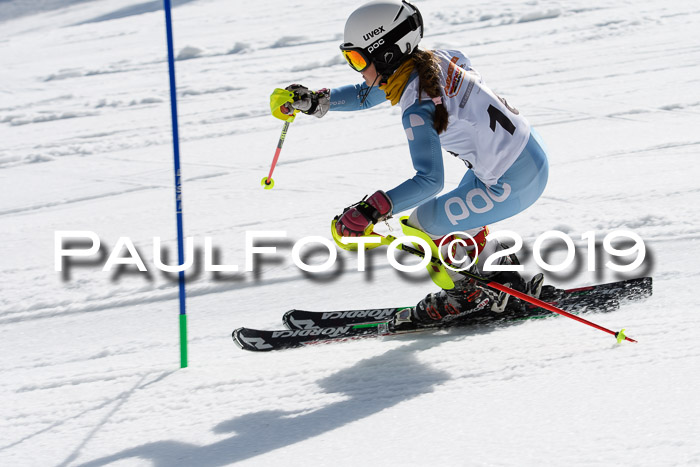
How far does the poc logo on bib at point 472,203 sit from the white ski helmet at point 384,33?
0.65m

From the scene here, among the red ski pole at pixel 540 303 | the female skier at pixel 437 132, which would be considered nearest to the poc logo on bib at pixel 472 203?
the female skier at pixel 437 132

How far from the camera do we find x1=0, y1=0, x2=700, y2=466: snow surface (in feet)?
8.96

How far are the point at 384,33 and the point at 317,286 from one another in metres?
1.82

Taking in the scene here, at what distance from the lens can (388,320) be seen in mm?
3619

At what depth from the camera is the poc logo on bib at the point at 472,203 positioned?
3.17 meters

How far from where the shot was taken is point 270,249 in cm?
486

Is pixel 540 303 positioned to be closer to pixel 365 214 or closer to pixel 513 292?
pixel 513 292

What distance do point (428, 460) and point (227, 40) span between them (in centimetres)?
1088

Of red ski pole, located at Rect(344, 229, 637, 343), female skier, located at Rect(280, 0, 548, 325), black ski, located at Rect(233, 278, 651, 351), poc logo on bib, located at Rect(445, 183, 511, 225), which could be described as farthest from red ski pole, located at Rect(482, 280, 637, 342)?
poc logo on bib, located at Rect(445, 183, 511, 225)

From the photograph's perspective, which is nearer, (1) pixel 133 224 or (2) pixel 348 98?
(2) pixel 348 98

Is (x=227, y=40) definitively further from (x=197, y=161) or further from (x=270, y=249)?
(x=270, y=249)

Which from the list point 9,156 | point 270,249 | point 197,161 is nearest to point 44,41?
point 9,156

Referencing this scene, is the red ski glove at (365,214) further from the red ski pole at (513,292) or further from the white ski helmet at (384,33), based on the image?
the white ski helmet at (384,33)

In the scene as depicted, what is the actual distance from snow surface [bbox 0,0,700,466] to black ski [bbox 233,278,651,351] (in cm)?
6
